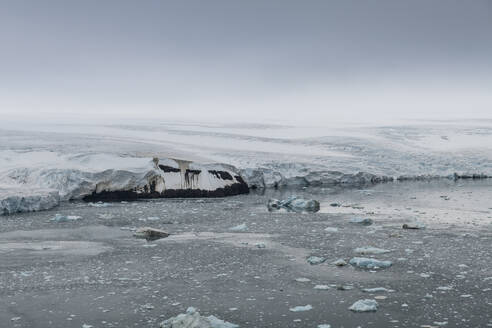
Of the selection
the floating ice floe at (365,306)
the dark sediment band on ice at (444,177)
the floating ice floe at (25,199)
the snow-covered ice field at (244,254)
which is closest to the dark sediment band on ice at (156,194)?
the snow-covered ice field at (244,254)

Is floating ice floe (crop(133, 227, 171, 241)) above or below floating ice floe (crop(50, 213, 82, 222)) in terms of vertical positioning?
above

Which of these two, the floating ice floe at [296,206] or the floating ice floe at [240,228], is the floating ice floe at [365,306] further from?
the floating ice floe at [296,206]

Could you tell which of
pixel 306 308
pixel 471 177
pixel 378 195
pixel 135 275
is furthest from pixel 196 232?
pixel 471 177

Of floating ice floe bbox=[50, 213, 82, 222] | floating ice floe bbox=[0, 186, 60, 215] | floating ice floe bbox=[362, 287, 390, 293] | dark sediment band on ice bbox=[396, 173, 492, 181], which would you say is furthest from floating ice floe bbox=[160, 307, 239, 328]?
dark sediment band on ice bbox=[396, 173, 492, 181]

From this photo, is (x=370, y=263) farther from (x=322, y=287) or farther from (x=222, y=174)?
(x=222, y=174)

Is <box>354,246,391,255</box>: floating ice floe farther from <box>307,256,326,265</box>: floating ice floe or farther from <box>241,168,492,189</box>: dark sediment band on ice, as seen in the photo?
<box>241,168,492,189</box>: dark sediment band on ice
